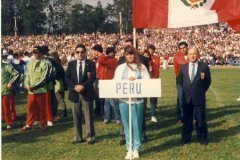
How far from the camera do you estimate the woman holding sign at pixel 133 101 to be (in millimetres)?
7902

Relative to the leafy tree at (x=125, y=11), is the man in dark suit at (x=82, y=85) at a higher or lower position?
lower

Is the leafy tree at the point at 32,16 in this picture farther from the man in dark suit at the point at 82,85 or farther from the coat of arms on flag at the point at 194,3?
the coat of arms on flag at the point at 194,3

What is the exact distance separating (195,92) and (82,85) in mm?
2176

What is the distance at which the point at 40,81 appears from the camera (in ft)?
34.4

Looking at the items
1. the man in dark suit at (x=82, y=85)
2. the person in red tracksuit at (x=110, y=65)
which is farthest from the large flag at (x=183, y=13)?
the person in red tracksuit at (x=110, y=65)

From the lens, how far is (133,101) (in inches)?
316

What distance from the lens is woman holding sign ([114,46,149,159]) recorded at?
7.90 metres

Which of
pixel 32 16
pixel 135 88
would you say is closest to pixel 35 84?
pixel 135 88

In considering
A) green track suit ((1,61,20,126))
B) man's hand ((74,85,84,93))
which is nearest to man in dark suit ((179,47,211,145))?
man's hand ((74,85,84,93))

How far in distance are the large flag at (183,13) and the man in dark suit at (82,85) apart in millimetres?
1295

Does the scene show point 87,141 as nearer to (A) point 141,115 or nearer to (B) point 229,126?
(A) point 141,115

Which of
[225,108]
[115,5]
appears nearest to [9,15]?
[115,5]

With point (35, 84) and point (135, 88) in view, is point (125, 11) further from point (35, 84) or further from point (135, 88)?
point (135, 88)

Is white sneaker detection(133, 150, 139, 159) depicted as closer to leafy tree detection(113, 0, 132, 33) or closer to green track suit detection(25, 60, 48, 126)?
green track suit detection(25, 60, 48, 126)
